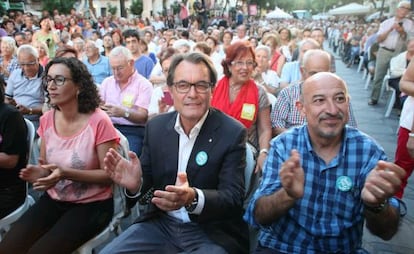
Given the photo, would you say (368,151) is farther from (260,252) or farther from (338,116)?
(260,252)

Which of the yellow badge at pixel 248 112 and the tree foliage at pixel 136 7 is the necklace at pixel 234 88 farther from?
the tree foliage at pixel 136 7

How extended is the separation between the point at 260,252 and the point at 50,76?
1.77m

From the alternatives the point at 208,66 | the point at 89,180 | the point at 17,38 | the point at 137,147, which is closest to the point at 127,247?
the point at 89,180

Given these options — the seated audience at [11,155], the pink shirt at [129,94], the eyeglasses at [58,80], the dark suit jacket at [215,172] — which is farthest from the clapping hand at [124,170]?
the pink shirt at [129,94]

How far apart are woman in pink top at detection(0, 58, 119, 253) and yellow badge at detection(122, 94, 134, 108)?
1290 millimetres

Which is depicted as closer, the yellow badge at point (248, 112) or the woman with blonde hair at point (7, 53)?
the yellow badge at point (248, 112)

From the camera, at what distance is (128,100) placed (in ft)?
13.2

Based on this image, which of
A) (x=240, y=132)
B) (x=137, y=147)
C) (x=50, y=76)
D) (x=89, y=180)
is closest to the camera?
(x=240, y=132)

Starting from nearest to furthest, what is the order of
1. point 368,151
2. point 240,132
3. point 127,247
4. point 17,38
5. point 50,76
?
point 368,151, point 127,247, point 240,132, point 50,76, point 17,38

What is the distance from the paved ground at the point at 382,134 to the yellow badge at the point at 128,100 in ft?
8.36

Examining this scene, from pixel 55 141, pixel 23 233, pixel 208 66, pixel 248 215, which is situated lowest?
pixel 23 233

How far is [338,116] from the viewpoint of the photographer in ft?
6.50

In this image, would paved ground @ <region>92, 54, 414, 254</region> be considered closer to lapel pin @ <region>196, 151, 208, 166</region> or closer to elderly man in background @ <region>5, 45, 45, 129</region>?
lapel pin @ <region>196, 151, 208, 166</region>

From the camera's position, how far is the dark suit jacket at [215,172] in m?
2.11
